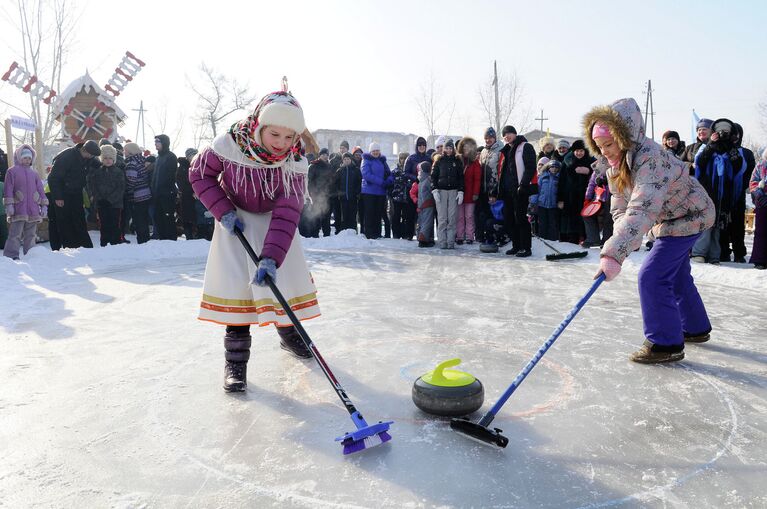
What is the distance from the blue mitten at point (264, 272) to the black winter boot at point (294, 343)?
2.84ft

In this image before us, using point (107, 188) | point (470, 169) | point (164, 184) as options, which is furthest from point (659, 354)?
point (107, 188)

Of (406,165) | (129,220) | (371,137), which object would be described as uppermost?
(371,137)

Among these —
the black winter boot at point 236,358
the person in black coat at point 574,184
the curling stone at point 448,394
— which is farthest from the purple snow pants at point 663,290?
the person in black coat at point 574,184

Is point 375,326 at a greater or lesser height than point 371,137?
lesser

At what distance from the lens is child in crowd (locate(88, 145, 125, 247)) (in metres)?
8.65

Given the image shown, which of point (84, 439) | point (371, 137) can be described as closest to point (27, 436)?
point (84, 439)

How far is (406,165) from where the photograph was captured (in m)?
10.3

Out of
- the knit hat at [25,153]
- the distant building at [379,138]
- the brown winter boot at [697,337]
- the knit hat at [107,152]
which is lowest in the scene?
the brown winter boot at [697,337]

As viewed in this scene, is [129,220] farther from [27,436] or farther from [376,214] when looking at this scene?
[27,436]

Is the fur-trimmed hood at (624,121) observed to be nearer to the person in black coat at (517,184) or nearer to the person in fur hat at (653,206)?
the person in fur hat at (653,206)

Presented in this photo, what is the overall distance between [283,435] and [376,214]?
26.8 ft

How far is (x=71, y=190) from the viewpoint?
830cm

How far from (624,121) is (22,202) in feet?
24.3

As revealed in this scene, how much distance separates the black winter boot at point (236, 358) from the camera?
3.00m
